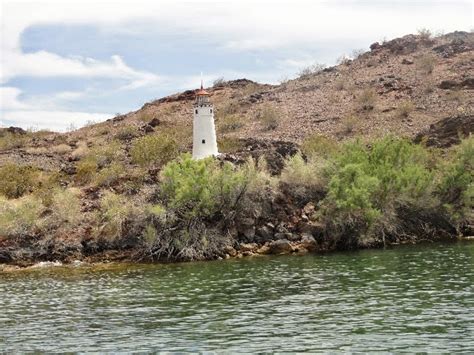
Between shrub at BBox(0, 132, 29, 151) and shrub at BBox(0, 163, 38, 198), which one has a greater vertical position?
shrub at BBox(0, 132, 29, 151)

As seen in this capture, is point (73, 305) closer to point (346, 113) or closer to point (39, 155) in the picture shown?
point (39, 155)

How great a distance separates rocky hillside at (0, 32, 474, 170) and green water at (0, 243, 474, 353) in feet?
108

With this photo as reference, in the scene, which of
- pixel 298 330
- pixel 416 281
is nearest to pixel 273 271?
pixel 416 281

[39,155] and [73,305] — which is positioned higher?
[39,155]

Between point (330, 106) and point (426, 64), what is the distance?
1774cm

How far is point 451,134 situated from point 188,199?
3561cm

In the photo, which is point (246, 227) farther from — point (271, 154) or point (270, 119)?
point (270, 119)

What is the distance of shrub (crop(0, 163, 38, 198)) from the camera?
60688 mm

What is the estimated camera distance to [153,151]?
67.2 m

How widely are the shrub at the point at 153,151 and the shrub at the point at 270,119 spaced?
22.4m

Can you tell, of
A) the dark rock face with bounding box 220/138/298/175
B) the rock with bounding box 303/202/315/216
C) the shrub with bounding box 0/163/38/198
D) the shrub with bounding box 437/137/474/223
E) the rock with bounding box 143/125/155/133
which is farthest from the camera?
the rock with bounding box 143/125/155/133

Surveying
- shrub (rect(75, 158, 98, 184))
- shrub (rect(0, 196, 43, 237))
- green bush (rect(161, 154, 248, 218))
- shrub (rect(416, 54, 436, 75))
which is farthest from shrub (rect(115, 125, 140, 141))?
shrub (rect(416, 54, 436, 75))

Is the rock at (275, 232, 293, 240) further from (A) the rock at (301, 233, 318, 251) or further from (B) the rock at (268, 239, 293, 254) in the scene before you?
(B) the rock at (268, 239, 293, 254)

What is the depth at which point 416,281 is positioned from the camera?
1275 inches
